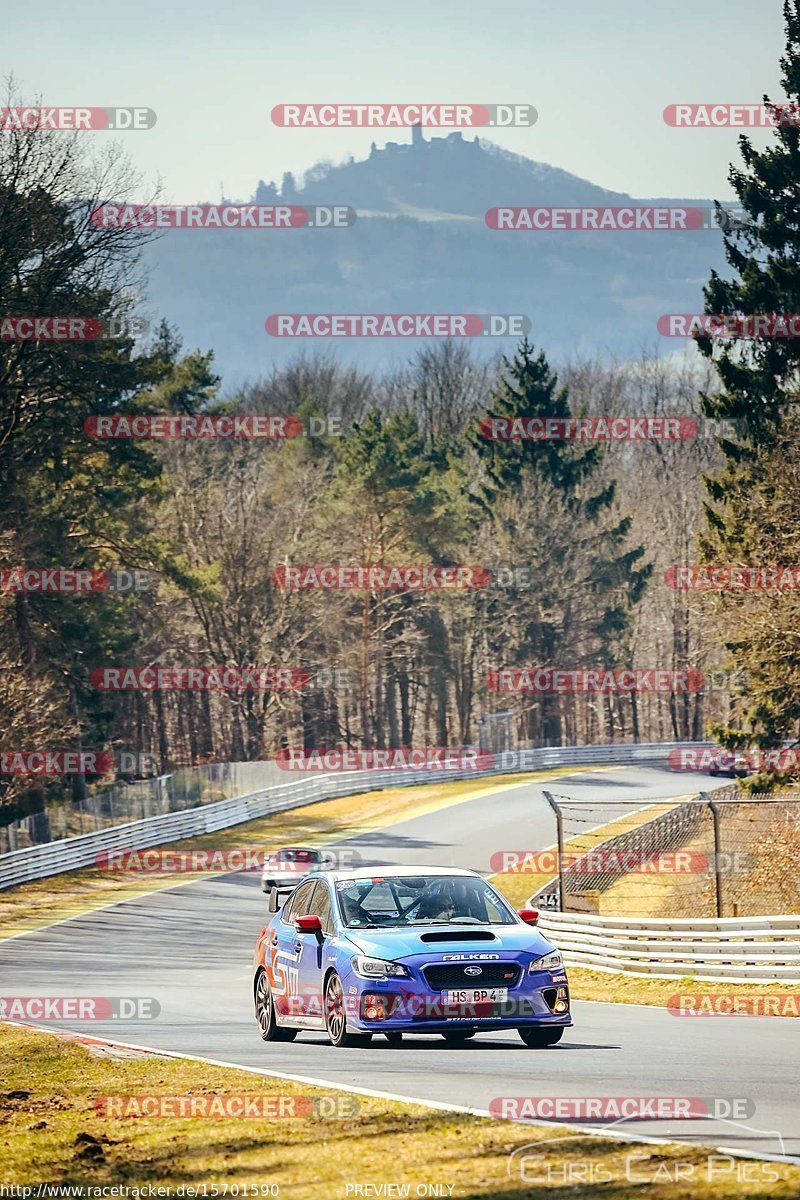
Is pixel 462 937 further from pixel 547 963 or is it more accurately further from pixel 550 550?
pixel 550 550

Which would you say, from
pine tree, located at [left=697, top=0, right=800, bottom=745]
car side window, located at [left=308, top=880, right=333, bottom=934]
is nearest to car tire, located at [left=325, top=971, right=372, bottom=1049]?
car side window, located at [left=308, top=880, right=333, bottom=934]

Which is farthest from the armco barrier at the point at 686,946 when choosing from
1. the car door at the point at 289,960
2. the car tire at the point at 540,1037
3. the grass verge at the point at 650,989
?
the car door at the point at 289,960

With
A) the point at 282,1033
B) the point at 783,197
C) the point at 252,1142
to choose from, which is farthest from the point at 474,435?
the point at 252,1142

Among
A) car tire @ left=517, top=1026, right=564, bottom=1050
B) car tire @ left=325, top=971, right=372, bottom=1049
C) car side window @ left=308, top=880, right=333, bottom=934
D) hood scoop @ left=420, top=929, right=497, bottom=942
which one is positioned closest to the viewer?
hood scoop @ left=420, top=929, right=497, bottom=942

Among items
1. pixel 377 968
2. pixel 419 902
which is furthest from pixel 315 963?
pixel 377 968

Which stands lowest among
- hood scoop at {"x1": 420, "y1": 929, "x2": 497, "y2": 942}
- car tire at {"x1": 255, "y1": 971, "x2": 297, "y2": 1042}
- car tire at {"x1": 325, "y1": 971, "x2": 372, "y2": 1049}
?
car tire at {"x1": 255, "y1": 971, "x2": 297, "y2": 1042}

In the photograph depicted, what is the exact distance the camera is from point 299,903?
15312mm

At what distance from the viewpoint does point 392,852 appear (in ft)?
149

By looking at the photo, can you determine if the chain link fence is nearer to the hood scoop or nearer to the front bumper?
the hood scoop

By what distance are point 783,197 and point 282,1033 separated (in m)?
34.3

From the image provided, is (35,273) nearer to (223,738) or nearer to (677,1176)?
(677,1176)

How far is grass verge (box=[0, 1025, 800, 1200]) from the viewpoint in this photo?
775cm

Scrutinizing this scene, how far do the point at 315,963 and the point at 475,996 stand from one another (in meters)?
1.74

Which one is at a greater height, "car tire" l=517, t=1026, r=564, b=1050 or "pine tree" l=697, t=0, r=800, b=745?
"pine tree" l=697, t=0, r=800, b=745
